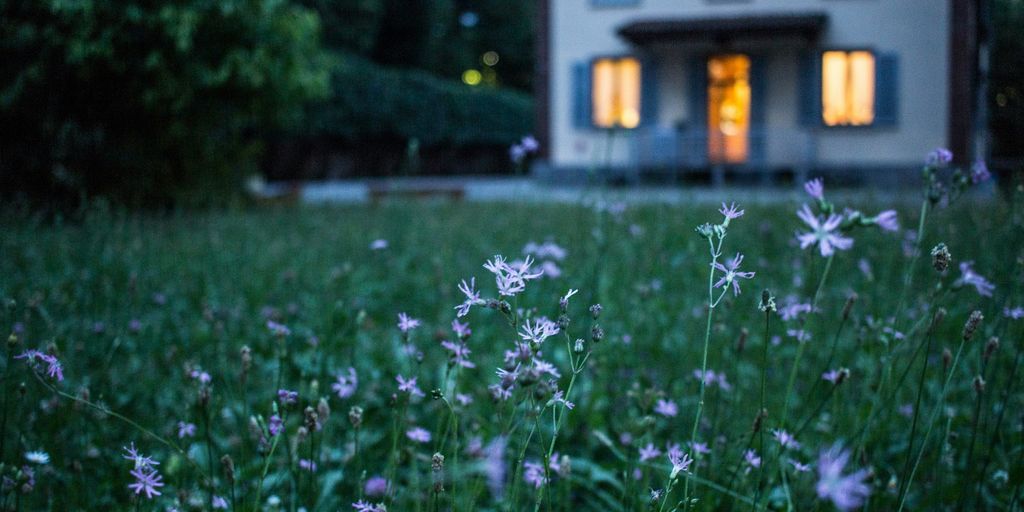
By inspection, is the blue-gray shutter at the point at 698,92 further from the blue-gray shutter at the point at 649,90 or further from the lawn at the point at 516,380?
the lawn at the point at 516,380

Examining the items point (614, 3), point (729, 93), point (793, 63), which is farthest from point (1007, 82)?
point (614, 3)

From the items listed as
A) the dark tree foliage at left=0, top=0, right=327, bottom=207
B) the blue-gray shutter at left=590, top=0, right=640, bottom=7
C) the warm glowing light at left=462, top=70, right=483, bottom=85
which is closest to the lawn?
the dark tree foliage at left=0, top=0, right=327, bottom=207

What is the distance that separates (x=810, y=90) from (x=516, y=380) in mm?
14828

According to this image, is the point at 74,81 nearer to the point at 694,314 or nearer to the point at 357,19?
the point at 694,314

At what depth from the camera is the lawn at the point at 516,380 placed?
4.17ft

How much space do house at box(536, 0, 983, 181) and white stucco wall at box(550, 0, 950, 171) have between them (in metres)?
0.02

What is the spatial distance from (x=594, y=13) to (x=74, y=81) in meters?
9.40

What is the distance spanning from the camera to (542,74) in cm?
1605

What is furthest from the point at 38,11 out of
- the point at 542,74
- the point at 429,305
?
the point at 542,74

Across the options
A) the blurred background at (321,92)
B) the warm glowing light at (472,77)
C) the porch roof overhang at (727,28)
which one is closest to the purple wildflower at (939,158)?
the blurred background at (321,92)

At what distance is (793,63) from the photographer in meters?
14.9

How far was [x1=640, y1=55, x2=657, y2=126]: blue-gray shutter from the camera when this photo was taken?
607 inches

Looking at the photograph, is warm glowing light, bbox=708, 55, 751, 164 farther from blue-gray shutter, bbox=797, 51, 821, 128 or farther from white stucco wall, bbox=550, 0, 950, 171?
blue-gray shutter, bbox=797, 51, 821, 128

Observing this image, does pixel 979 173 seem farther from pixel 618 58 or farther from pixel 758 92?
pixel 618 58
